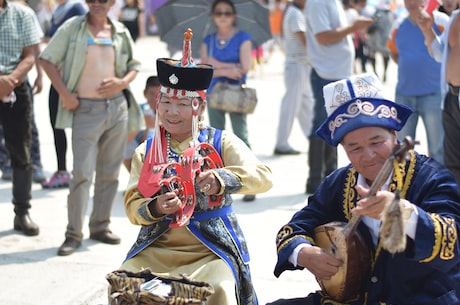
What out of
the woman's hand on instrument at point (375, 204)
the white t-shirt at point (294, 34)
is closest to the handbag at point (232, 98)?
the white t-shirt at point (294, 34)

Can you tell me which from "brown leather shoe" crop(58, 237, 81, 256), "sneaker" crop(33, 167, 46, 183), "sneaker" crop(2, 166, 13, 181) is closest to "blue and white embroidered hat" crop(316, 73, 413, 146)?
"brown leather shoe" crop(58, 237, 81, 256)

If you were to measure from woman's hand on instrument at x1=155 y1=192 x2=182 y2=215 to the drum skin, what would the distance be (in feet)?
2.14

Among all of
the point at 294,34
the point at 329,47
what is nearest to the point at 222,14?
the point at 329,47

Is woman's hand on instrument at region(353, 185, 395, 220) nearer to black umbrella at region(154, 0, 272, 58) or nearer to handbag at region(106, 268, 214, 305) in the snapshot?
handbag at region(106, 268, 214, 305)

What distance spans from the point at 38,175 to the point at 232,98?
2.17m

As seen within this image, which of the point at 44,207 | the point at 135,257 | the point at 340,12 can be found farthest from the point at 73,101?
the point at 340,12

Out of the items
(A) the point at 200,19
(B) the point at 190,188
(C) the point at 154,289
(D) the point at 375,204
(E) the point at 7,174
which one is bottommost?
(E) the point at 7,174

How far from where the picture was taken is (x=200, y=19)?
295 inches

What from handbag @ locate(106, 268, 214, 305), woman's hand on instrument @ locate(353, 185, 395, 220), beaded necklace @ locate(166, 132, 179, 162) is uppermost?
woman's hand on instrument @ locate(353, 185, 395, 220)

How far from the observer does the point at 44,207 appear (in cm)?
718

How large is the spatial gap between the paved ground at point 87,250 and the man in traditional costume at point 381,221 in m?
1.89

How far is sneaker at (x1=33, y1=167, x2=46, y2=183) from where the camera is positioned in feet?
26.2

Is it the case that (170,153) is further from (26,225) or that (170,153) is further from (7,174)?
(7,174)

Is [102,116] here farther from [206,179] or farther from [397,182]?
[397,182]
